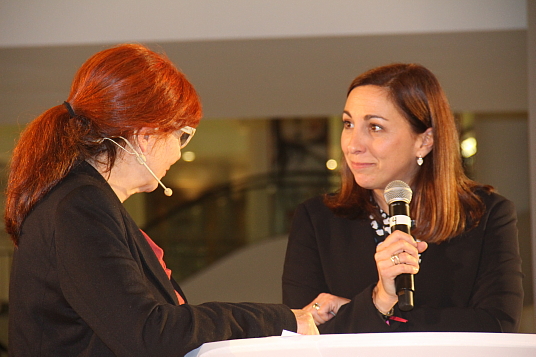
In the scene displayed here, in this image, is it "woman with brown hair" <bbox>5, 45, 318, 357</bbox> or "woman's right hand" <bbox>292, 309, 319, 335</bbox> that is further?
"woman's right hand" <bbox>292, 309, 319, 335</bbox>

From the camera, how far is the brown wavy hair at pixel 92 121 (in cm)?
126

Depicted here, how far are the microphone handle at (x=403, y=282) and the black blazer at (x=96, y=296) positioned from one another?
270 millimetres

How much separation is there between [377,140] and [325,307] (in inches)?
21.7

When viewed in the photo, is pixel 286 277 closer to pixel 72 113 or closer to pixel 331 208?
pixel 331 208

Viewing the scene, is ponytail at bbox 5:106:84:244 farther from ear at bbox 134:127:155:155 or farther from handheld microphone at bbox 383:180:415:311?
handheld microphone at bbox 383:180:415:311

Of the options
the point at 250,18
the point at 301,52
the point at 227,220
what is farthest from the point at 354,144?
the point at 227,220

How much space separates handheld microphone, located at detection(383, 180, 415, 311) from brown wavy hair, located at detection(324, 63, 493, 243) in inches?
12.0

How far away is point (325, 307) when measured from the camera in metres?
1.76

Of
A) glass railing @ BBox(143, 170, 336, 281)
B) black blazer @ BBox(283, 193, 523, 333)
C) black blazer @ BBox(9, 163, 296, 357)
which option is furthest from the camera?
glass railing @ BBox(143, 170, 336, 281)

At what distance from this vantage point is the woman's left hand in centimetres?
175

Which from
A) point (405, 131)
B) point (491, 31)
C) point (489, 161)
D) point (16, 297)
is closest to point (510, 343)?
point (16, 297)

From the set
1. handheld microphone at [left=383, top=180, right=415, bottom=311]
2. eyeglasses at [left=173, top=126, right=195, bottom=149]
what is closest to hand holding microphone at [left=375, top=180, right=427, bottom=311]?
handheld microphone at [left=383, top=180, right=415, bottom=311]

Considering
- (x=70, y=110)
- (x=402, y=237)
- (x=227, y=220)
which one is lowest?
(x=227, y=220)

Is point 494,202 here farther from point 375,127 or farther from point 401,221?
point 401,221
